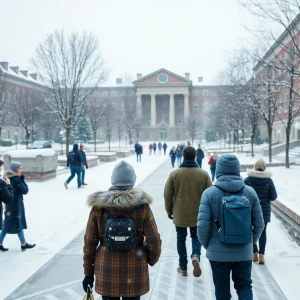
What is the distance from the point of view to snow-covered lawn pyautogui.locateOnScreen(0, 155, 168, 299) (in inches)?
230

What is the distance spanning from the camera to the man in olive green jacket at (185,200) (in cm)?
543

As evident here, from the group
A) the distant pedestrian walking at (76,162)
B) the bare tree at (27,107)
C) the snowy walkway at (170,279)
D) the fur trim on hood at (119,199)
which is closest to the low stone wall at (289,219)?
the snowy walkway at (170,279)

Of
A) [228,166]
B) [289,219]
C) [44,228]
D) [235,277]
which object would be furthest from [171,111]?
[235,277]

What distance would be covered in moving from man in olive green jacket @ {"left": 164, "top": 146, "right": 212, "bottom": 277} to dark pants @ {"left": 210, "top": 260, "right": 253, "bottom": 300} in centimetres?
179

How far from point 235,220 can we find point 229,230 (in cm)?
11

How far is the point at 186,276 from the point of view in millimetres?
5547

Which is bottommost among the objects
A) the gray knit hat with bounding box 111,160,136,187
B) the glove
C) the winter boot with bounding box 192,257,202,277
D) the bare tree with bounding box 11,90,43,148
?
the winter boot with bounding box 192,257,202,277

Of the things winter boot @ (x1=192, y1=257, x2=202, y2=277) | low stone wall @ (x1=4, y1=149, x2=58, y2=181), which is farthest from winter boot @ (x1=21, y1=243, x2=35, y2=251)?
low stone wall @ (x1=4, y1=149, x2=58, y2=181)

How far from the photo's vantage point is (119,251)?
9.84ft

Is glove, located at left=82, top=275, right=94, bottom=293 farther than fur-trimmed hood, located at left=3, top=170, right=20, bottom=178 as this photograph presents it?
No

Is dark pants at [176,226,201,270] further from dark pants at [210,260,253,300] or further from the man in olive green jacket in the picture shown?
dark pants at [210,260,253,300]

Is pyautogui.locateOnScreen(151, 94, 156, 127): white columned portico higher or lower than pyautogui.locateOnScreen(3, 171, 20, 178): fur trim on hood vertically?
higher

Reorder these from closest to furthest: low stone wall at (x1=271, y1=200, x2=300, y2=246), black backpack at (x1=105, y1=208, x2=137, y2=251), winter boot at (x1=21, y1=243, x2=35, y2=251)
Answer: black backpack at (x1=105, y1=208, x2=137, y2=251) < winter boot at (x1=21, y1=243, x2=35, y2=251) < low stone wall at (x1=271, y1=200, x2=300, y2=246)

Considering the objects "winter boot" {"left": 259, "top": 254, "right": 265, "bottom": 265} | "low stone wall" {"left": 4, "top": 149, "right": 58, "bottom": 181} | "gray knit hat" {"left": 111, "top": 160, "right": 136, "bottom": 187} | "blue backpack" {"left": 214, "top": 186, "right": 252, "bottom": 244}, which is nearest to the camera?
"gray knit hat" {"left": 111, "top": 160, "right": 136, "bottom": 187}
